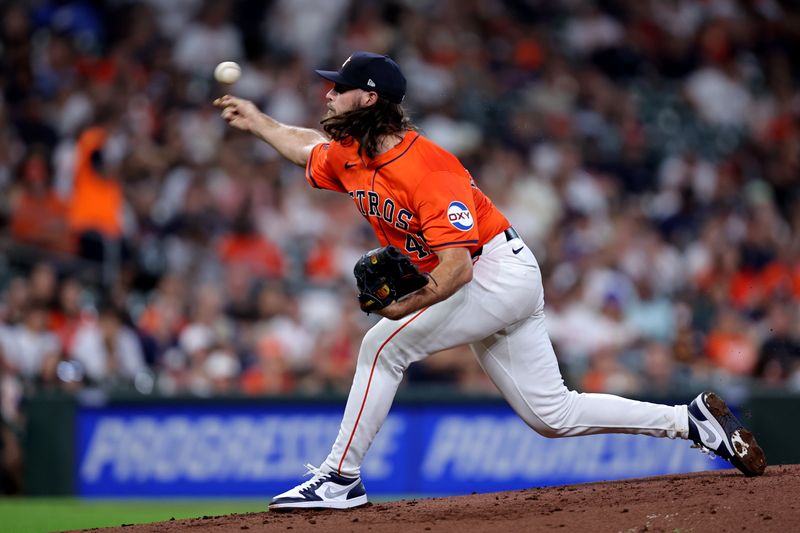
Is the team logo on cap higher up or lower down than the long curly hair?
lower down

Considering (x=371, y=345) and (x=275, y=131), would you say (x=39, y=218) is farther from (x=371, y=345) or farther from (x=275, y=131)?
(x=371, y=345)

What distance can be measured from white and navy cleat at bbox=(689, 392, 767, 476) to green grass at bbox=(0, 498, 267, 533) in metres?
3.50

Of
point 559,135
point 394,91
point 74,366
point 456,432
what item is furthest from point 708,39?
point 394,91

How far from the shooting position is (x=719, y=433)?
5961mm

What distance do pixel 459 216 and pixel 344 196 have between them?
7.66 m

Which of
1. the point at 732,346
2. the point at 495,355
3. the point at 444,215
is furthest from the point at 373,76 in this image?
the point at 732,346

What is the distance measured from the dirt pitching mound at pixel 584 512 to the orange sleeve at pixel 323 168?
151 cm

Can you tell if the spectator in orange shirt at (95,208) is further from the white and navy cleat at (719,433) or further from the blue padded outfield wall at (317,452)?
the white and navy cleat at (719,433)

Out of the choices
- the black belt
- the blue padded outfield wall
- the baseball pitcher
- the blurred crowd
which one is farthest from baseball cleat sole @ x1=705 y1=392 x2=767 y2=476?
the blurred crowd

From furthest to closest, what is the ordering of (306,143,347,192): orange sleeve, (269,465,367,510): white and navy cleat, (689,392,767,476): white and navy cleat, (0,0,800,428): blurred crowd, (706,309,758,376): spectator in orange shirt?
(706,309,758,376): spectator in orange shirt → (0,0,800,428): blurred crowd → (689,392,767,476): white and navy cleat → (306,143,347,192): orange sleeve → (269,465,367,510): white and navy cleat

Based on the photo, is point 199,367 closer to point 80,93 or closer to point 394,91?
point 80,93

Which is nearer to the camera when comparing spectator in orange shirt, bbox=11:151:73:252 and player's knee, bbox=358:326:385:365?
player's knee, bbox=358:326:385:365

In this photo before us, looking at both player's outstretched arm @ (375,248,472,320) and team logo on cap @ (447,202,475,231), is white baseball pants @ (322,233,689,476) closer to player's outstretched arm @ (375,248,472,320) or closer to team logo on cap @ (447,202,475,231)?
player's outstretched arm @ (375,248,472,320)

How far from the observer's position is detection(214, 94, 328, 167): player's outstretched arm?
6102 mm
